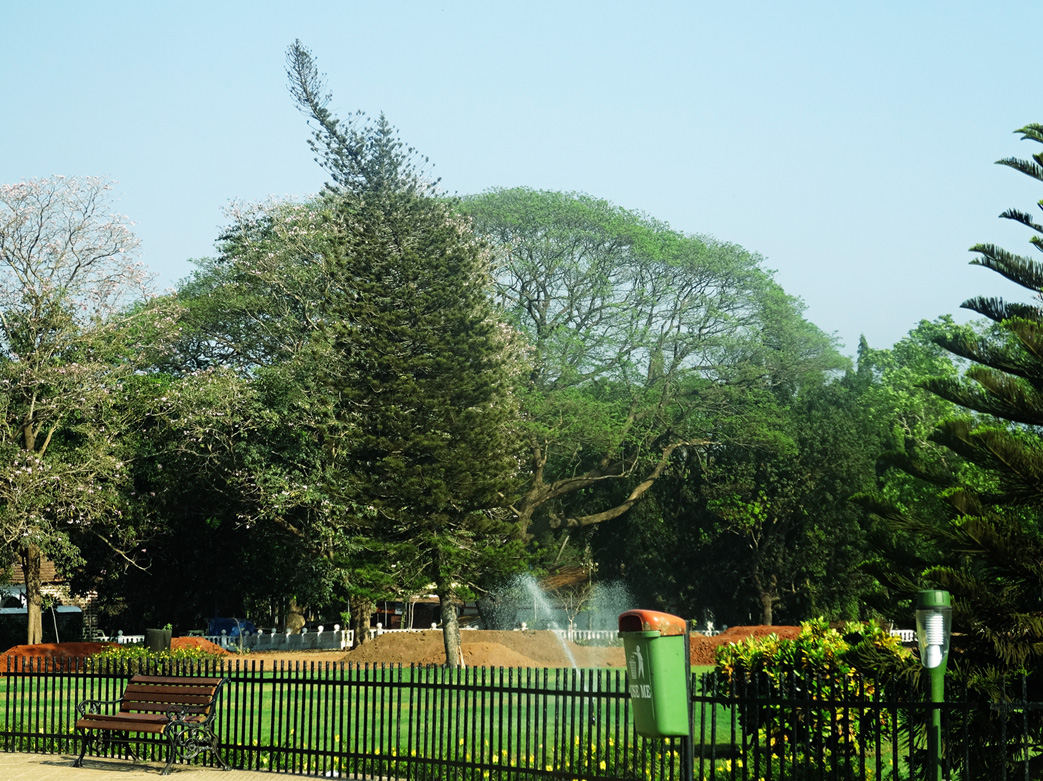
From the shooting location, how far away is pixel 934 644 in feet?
24.1

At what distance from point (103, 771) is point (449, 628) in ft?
55.3

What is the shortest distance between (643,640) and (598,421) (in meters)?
32.0

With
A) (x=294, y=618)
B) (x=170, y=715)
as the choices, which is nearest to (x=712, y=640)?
(x=294, y=618)

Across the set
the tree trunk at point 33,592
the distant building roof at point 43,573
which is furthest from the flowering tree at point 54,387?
the distant building roof at point 43,573

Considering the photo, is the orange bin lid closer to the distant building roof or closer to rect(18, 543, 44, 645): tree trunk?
rect(18, 543, 44, 645): tree trunk

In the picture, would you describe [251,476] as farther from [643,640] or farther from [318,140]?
[643,640]

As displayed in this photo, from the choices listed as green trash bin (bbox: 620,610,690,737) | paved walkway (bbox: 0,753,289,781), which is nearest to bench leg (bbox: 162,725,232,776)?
paved walkway (bbox: 0,753,289,781)

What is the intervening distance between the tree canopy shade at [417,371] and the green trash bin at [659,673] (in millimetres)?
20718

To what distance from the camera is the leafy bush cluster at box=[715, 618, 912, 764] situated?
828cm

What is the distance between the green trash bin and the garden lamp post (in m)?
1.55

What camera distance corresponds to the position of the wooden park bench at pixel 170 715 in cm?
1123

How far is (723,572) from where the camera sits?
45688mm

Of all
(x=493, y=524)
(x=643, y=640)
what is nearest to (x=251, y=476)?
(x=493, y=524)

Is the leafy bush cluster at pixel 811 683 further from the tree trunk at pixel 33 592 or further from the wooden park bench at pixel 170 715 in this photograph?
the tree trunk at pixel 33 592
